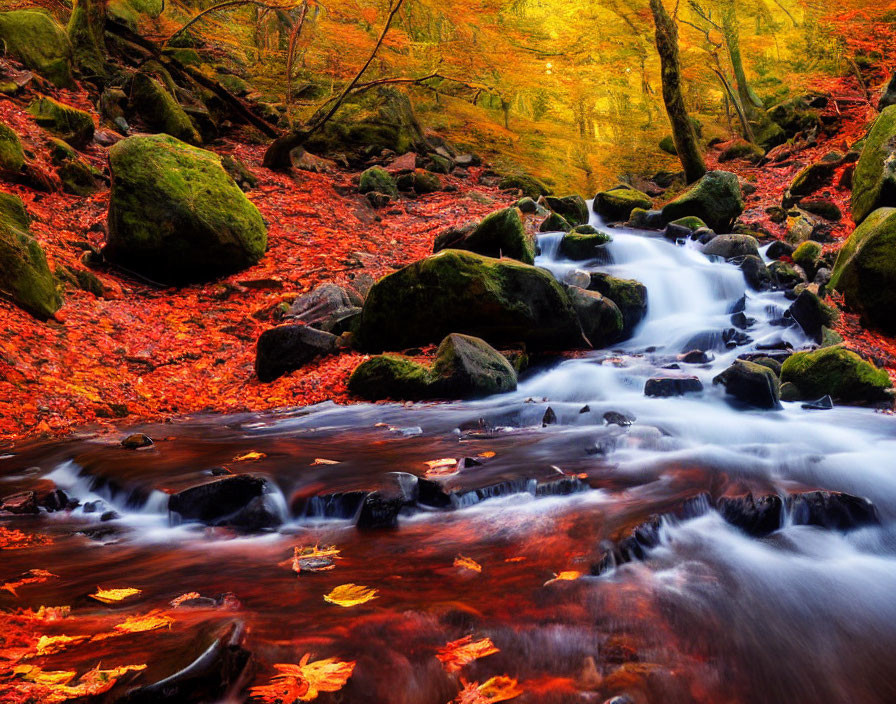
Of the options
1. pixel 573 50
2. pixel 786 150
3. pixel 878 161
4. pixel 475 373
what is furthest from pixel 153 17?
pixel 786 150

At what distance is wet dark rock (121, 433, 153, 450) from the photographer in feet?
14.6

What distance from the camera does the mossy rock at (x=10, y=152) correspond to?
7.81 metres

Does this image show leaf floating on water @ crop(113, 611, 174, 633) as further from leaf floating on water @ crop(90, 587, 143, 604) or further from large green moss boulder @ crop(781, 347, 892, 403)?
large green moss boulder @ crop(781, 347, 892, 403)

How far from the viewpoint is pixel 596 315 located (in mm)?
8469

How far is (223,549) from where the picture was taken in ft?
9.82

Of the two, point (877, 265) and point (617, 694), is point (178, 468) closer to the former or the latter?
point (617, 694)

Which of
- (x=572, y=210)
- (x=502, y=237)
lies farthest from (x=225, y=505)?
(x=572, y=210)

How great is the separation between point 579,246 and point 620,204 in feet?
13.0

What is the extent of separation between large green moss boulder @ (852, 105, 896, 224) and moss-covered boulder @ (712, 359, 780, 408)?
19.2 feet

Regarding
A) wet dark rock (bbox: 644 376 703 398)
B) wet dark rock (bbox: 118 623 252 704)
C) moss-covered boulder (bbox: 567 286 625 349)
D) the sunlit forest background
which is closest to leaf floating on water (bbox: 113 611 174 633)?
wet dark rock (bbox: 118 623 252 704)

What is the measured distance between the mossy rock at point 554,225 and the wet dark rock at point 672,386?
21.7ft

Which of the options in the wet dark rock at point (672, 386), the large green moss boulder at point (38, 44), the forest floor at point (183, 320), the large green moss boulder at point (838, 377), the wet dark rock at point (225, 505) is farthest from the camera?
the large green moss boulder at point (38, 44)

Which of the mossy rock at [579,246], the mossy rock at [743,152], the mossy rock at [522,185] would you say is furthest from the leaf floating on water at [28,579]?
the mossy rock at [743,152]

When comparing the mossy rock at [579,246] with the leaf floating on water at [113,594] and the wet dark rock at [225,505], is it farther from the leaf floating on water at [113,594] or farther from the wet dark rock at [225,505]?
the leaf floating on water at [113,594]
